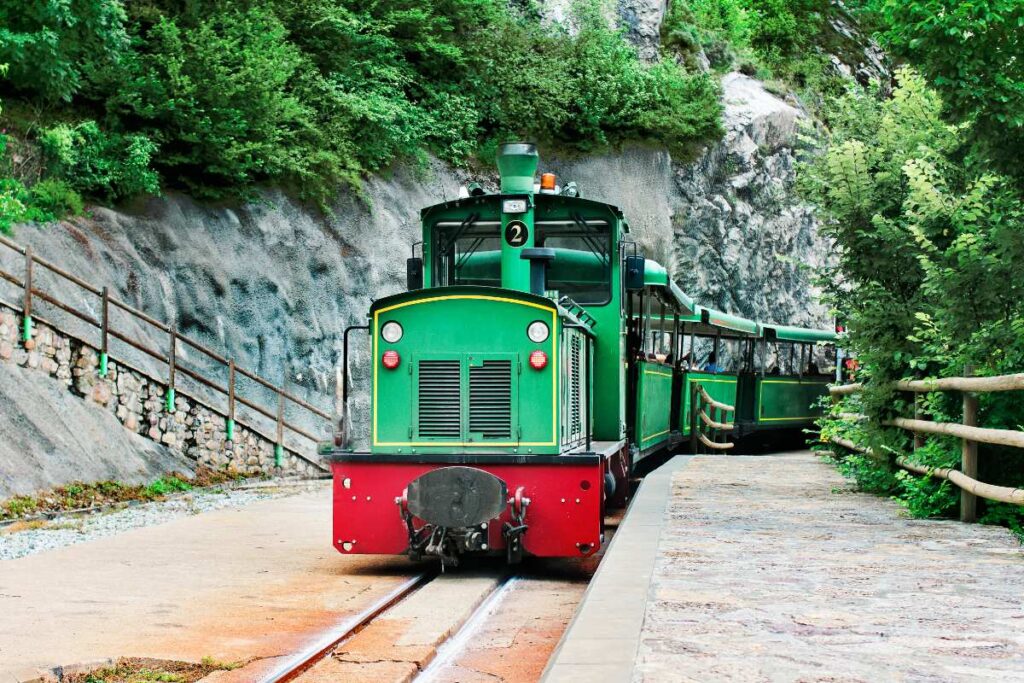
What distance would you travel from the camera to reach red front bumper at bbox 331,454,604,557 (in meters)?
9.24

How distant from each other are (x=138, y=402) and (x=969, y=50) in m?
13.7

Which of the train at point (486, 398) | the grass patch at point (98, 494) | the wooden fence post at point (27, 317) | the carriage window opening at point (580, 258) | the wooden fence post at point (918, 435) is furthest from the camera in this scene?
the wooden fence post at point (27, 317)

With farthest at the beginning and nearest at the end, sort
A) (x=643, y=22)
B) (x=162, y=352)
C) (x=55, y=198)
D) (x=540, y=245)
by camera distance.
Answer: (x=643, y=22), (x=162, y=352), (x=55, y=198), (x=540, y=245)

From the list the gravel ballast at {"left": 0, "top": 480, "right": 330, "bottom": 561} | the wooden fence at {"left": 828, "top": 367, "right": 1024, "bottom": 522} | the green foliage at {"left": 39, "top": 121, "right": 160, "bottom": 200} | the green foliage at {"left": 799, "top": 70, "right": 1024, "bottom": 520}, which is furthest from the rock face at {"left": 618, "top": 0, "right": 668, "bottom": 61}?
the wooden fence at {"left": 828, "top": 367, "right": 1024, "bottom": 522}

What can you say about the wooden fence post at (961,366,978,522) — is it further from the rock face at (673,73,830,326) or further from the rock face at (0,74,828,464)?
the rock face at (673,73,830,326)

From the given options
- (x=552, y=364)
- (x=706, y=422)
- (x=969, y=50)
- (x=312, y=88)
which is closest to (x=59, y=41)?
(x=312, y=88)

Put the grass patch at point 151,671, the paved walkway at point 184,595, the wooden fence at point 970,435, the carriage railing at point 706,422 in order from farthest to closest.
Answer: the carriage railing at point 706,422 < the wooden fence at point 970,435 < the paved walkway at point 184,595 < the grass patch at point 151,671

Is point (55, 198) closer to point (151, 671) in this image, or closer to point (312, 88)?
point (312, 88)

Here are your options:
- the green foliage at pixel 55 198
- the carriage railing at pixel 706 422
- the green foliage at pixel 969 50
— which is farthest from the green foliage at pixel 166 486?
the green foliage at pixel 969 50

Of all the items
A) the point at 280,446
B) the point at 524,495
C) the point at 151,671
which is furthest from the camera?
the point at 280,446

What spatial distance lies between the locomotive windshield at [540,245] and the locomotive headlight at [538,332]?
5.74ft

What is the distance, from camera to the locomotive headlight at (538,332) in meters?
9.43

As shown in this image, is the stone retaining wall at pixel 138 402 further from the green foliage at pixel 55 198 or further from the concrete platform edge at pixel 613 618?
the concrete platform edge at pixel 613 618

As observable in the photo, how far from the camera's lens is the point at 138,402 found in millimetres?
18438
